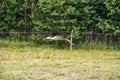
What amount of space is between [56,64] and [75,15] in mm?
3724

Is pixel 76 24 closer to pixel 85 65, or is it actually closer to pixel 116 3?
pixel 116 3

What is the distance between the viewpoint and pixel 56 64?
7879 millimetres

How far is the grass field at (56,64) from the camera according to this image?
6414 mm

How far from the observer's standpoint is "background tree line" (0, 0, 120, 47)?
10969 mm

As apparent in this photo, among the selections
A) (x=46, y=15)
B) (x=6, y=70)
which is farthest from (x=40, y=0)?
(x=6, y=70)

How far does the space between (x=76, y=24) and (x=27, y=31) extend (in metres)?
2.15

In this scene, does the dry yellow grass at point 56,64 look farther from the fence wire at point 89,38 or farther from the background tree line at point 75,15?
the background tree line at point 75,15

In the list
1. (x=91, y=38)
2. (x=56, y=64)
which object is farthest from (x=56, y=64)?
(x=91, y=38)

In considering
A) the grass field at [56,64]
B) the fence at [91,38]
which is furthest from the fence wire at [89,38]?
the grass field at [56,64]

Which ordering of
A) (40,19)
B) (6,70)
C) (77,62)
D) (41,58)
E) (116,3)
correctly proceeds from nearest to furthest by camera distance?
(6,70)
(77,62)
(41,58)
(116,3)
(40,19)

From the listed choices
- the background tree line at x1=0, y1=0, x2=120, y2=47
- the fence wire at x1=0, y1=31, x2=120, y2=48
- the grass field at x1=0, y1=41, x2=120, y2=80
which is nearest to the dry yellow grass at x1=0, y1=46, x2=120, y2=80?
the grass field at x1=0, y1=41, x2=120, y2=80

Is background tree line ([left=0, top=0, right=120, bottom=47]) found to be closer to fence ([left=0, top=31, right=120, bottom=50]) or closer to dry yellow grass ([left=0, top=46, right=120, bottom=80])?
fence ([left=0, top=31, right=120, bottom=50])

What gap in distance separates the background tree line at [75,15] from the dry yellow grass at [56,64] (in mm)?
902

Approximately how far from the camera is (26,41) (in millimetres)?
11867
